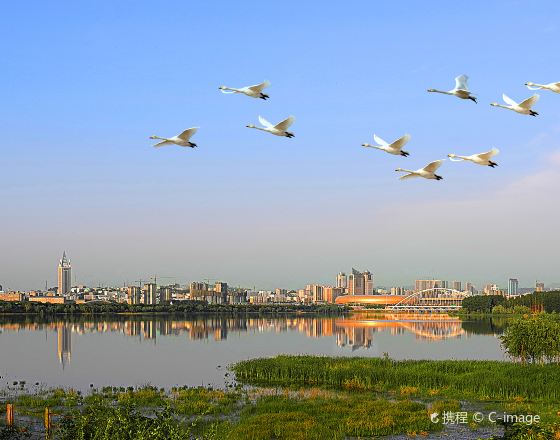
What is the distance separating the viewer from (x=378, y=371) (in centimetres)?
3188

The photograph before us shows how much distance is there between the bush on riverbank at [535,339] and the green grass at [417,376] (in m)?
0.96

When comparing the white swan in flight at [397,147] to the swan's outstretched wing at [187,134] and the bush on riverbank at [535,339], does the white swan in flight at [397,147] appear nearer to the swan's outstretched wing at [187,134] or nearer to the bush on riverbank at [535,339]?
the swan's outstretched wing at [187,134]

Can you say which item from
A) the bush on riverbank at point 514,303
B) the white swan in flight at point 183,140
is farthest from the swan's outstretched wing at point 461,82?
the bush on riverbank at point 514,303

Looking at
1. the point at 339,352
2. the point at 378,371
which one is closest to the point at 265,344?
the point at 339,352

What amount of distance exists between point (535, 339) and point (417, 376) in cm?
607

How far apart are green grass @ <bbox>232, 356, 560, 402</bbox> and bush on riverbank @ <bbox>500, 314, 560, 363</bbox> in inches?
37.9

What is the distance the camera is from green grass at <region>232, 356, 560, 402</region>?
89.9 ft

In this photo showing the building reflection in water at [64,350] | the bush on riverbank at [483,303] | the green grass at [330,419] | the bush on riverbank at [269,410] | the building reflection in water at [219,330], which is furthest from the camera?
the bush on riverbank at [483,303]

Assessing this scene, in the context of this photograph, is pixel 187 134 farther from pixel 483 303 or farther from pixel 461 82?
pixel 483 303

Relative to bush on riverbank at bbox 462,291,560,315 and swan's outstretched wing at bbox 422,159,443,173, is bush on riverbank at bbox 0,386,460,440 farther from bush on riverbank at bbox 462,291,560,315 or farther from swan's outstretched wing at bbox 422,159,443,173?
bush on riverbank at bbox 462,291,560,315

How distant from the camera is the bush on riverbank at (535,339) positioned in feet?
104

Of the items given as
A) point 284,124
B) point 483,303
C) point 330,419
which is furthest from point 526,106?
point 483,303

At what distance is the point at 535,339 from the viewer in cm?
3184

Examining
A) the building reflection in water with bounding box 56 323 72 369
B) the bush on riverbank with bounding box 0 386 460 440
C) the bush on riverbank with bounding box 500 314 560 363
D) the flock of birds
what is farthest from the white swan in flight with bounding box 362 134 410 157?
the building reflection in water with bounding box 56 323 72 369
